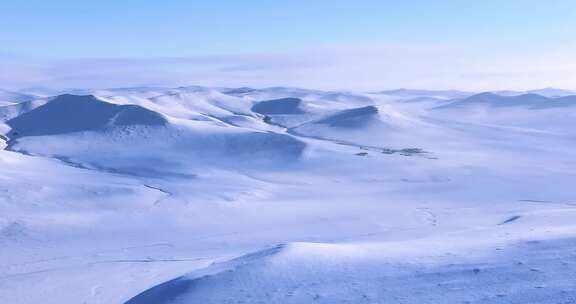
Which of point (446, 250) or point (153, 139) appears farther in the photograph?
point (153, 139)

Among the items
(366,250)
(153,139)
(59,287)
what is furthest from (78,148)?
(366,250)

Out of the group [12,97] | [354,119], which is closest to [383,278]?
[354,119]

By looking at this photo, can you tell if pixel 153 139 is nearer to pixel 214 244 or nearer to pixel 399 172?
pixel 399 172

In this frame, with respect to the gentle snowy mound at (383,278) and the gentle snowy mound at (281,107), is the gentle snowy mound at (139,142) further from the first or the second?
the gentle snowy mound at (281,107)

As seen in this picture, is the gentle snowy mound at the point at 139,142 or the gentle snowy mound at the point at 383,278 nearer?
the gentle snowy mound at the point at 383,278

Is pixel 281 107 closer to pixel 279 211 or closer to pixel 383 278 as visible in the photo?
pixel 279 211

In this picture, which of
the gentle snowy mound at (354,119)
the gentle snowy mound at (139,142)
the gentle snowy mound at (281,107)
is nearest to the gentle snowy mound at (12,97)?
the gentle snowy mound at (281,107)
